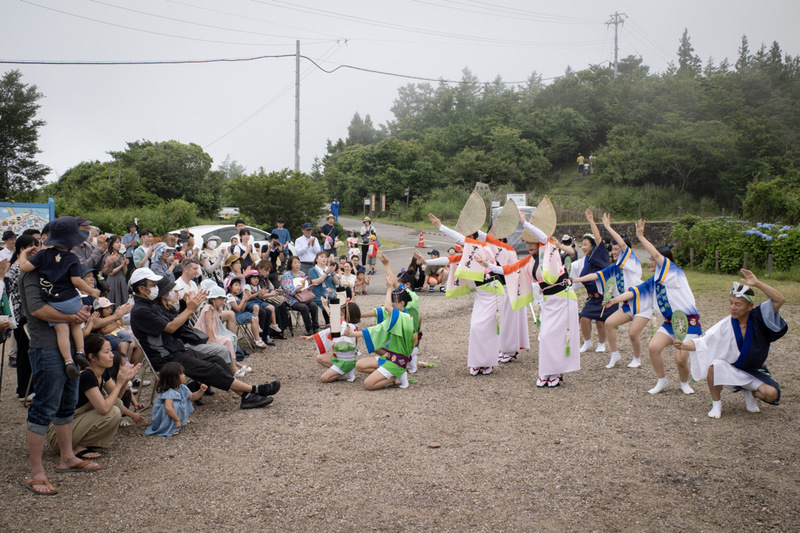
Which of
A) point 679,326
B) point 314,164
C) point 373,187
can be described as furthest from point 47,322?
point 314,164

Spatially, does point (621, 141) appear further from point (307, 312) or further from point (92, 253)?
point (92, 253)

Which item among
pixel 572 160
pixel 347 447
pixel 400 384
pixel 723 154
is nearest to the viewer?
pixel 347 447

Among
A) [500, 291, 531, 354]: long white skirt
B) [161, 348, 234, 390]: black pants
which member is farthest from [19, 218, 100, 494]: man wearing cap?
[500, 291, 531, 354]: long white skirt

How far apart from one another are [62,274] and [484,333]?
4.70 metres

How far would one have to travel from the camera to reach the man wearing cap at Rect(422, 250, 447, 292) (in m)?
14.7

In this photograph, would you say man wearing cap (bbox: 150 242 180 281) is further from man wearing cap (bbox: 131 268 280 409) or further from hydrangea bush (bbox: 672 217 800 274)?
hydrangea bush (bbox: 672 217 800 274)

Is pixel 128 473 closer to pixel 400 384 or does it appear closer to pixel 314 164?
pixel 400 384

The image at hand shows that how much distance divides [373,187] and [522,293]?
1476 inches

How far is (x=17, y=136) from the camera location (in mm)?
27219

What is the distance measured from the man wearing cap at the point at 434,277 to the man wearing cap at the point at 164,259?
7.08m

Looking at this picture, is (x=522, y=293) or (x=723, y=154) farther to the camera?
(x=723, y=154)

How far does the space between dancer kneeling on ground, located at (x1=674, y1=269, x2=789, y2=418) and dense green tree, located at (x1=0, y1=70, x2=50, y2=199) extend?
30.1 metres

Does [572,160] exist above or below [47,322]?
above

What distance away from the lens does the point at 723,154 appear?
3641 cm
